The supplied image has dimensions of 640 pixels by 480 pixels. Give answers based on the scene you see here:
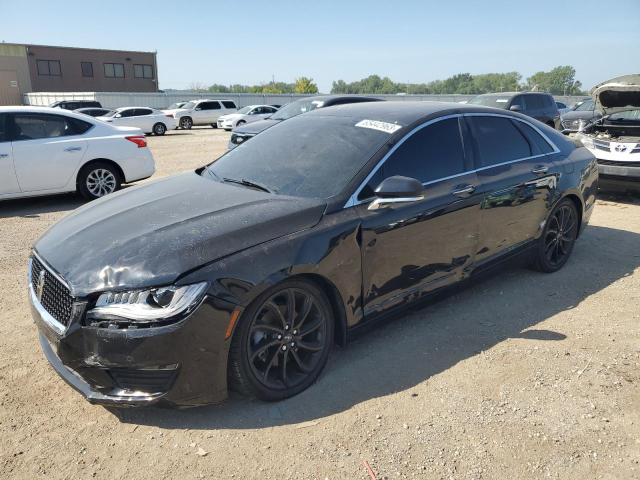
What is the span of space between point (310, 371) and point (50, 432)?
147 cm

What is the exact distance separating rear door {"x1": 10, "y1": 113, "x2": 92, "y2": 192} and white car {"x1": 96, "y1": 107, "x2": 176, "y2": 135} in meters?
17.6

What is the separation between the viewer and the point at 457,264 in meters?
3.98

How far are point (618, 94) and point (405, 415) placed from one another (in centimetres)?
793

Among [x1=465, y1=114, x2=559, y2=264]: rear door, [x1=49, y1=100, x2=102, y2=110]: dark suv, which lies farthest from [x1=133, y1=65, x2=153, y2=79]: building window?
[x1=465, y1=114, x2=559, y2=264]: rear door

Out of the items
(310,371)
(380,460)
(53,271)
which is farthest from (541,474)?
(53,271)

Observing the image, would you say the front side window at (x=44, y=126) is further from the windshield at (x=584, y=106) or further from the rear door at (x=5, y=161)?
the windshield at (x=584, y=106)

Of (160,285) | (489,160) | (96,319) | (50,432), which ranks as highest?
(489,160)

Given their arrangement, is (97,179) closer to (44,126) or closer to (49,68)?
(44,126)

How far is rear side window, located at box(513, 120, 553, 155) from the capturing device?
4724 millimetres

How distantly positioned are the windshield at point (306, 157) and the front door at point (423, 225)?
205 mm

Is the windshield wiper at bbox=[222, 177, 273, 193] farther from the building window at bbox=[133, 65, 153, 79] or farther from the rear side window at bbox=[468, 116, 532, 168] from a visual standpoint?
the building window at bbox=[133, 65, 153, 79]

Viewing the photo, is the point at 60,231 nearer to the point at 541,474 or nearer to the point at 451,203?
the point at 451,203

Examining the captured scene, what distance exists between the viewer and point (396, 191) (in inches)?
128

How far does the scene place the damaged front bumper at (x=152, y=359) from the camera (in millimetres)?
2566
